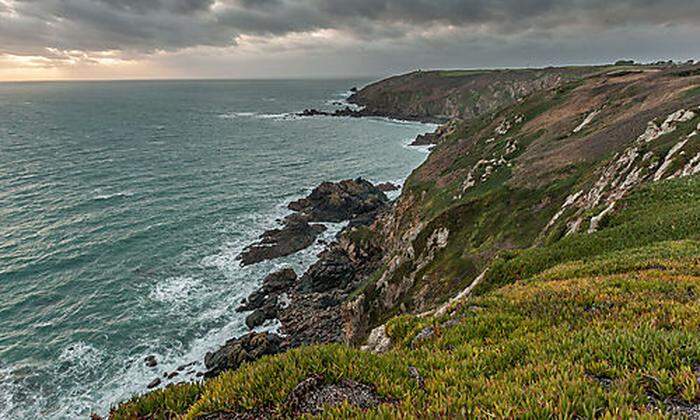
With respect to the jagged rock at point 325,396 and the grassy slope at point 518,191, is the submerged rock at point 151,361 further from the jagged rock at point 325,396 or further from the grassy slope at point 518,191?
the jagged rock at point 325,396

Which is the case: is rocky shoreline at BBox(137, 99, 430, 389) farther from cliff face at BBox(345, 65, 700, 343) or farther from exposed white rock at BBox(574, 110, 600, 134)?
exposed white rock at BBox(574, 110, 600, 134)

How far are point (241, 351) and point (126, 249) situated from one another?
1266 inches

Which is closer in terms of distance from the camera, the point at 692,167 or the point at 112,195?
the point at 692,167

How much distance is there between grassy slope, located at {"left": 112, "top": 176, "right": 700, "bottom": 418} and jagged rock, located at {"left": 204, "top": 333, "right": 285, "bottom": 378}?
28.1 m

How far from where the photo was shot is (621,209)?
23297mm

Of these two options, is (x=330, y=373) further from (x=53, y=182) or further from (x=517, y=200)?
(x=53, y=182)

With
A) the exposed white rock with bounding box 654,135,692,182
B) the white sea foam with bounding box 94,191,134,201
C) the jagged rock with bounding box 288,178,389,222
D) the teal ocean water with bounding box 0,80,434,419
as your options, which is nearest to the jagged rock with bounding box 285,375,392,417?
the exposed white rock with bounding box 654,135,692,182

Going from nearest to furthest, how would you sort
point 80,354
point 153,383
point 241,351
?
point 153,383 → point 241,351 → point 80,354

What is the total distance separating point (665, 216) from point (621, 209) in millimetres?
3224

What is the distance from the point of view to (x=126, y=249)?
5822cm

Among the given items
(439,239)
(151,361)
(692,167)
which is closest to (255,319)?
(151,361)

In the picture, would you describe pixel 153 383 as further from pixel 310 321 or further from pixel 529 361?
pixel 529 361

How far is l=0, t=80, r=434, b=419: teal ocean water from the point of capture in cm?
3716

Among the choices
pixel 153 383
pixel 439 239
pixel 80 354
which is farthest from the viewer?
pixel 439 239
